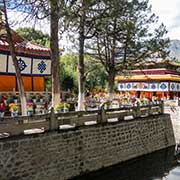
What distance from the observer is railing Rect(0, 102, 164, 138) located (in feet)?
33.3

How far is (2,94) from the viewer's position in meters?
17.3

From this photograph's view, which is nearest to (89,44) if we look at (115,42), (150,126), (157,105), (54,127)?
(115,42)

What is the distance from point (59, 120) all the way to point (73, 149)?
111 centimetres

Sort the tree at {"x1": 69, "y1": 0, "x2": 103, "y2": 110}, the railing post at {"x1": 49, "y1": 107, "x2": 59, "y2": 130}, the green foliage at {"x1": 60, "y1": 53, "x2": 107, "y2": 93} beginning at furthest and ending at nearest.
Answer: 1. the green foliage at {"x1": 60, "y1": 53, "x2": 107, "y2": 93}
2. the tree at {"x1": 69, "y1": 0, "x2": 103, "y2": 110}
3. the railing post at {"x1": 49, "y1": 107, "x2": 59, "y2": 130}

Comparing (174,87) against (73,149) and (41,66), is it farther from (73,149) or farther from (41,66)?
(73,149)

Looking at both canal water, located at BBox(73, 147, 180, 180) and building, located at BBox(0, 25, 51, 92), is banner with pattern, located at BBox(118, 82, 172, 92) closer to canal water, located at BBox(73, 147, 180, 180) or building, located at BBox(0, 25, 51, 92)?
building, located at BBox(0, 25, 51, 92)

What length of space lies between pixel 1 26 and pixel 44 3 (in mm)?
1827

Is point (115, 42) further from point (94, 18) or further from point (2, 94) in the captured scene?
point (2, 94)

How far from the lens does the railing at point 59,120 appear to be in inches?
400

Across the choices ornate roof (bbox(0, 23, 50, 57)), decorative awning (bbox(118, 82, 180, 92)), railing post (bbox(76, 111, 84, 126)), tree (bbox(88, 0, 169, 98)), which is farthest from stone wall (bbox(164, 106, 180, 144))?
decorative awning (bbox(118, 82, 180, 92))

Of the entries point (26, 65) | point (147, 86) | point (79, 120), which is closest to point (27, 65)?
point (26, 65)

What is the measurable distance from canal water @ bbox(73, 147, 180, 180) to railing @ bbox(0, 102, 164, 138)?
6.19 ft

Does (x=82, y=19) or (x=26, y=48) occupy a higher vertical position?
(x=82, y=19)

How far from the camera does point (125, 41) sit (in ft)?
66.9
